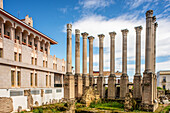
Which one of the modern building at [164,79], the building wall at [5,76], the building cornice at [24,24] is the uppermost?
the building cornice at [24,24]

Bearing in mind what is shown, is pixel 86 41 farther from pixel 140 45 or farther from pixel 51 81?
pixel 51 81

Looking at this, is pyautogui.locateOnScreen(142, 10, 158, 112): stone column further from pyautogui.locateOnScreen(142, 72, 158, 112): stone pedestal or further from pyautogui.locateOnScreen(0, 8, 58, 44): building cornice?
pyautogui.locateOnScreen(0, 8, 58, 44): building cornice

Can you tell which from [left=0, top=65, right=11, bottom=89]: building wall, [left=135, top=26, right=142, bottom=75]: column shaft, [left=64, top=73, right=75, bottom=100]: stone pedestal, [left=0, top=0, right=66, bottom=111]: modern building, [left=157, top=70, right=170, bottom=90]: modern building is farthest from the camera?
[left=157, top=70, right=170, bottom=90]: modern building

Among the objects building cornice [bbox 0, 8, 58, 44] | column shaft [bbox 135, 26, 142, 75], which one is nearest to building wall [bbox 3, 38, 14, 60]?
building cornice [bbox 0, 8, 58, 44]

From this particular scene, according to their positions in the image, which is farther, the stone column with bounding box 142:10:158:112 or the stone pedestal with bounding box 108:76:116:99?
the stone pedestal with bounding box 108:76:116:99

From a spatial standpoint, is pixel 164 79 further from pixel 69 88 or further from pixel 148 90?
pixel 69 88

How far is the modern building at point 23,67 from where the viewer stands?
23.4 metres

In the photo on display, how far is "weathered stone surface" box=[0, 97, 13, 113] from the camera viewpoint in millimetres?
21234

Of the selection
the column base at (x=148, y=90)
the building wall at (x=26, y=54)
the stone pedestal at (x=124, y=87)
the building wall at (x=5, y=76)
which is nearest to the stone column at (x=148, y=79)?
the column base at (x=148, y=90)

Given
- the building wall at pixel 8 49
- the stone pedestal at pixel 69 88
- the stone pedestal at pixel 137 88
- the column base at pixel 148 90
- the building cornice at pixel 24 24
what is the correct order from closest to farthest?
1. the column base at pixel 148 90
2. the building wall at pixel 8 49
3. the building cornice at pixel 24 24
4. the stone pedestal at pixel 69 88
5. the stone pedestal at pixel 137 88

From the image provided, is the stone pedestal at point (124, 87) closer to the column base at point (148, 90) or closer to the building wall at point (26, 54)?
the column base at point (148, 90)

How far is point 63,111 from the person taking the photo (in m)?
21.4

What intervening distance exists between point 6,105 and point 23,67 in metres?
7.86

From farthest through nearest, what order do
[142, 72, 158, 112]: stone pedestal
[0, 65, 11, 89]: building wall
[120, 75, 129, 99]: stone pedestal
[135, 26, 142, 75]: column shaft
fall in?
[135, 26, 142, 75]: column shaft
[120, 75, 129, 99]: stone pedestal
[0, 65, 11, 89]: building wall
[142, 72, 158, 112]: stone pedestal
